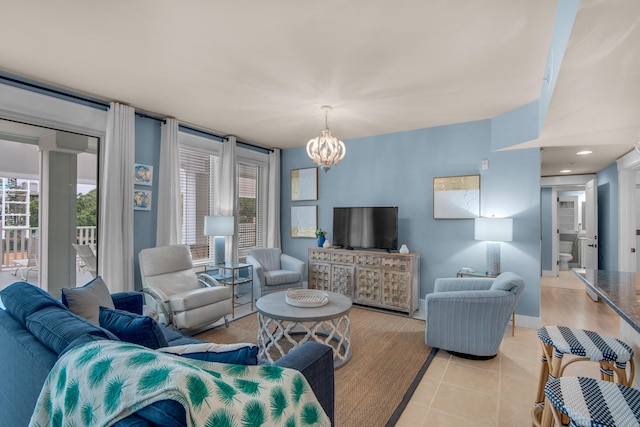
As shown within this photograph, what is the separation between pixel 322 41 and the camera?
7.79ft

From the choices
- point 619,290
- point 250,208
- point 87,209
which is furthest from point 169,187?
point 619,290

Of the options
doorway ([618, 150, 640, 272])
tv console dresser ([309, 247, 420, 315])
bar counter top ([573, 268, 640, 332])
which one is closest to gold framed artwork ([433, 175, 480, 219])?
tv console dresser ([309, 247, 420, 315])

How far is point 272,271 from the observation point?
197 inches

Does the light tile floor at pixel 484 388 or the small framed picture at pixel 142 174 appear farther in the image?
the small framed picture at pixel 142 174

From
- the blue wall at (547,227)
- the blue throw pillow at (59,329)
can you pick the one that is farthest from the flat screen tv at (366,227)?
the blue wall at (547,227)

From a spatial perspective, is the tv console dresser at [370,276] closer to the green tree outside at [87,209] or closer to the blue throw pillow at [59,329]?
the green tree outside at [87,209]

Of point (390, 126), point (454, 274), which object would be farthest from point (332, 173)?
point (454, 274)

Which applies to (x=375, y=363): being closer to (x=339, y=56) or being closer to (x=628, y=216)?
(x=339, y=56)

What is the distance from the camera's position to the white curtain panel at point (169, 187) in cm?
414

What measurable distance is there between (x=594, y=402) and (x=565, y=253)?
905cm

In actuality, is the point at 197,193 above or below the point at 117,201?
above

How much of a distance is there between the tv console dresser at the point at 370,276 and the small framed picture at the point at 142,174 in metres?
2.62

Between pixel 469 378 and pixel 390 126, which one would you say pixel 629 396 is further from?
pixel 390 126

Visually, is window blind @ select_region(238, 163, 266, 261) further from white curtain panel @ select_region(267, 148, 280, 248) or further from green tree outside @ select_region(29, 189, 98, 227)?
green tree outside @ select_region(29, 189, 98, 227)
